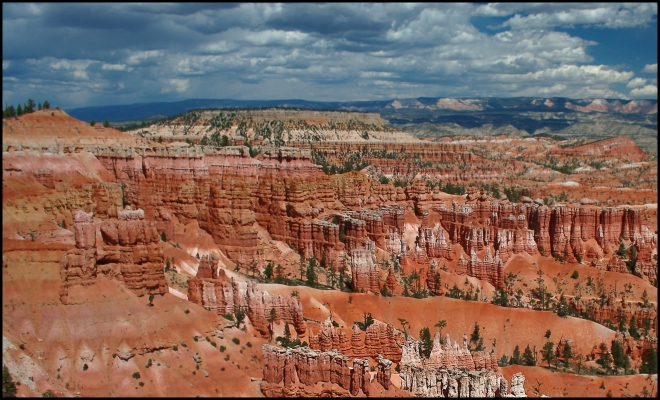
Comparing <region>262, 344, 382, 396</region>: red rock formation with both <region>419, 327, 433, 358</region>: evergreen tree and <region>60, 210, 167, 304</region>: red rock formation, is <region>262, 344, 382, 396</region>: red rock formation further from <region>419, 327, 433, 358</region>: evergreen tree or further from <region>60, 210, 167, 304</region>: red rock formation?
<region>419, 327, 433, 358</region>: evergreen tree

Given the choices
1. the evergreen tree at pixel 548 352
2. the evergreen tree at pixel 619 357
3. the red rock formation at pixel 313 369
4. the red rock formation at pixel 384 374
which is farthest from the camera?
the evergreen tree at pixel 548 352

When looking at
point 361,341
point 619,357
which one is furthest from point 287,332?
point 619,357

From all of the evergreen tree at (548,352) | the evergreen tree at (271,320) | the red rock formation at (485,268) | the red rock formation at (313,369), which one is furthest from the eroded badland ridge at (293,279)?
the evergreen tree at (271,320)

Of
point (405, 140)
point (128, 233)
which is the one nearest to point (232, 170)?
point (128, 233)

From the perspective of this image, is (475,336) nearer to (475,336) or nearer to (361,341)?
(475,336)

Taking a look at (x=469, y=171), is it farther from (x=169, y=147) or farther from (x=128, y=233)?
A: (x=128, y=233)

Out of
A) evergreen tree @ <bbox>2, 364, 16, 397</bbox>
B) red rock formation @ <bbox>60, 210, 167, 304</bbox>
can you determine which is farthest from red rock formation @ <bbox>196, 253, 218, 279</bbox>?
evergreen tree @ <bbox>2, 364, 16, 397</bbox>

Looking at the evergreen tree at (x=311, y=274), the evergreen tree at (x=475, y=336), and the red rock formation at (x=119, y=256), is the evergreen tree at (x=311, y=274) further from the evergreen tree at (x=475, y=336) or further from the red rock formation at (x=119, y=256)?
the red rock formation at (x=119, y=256)
